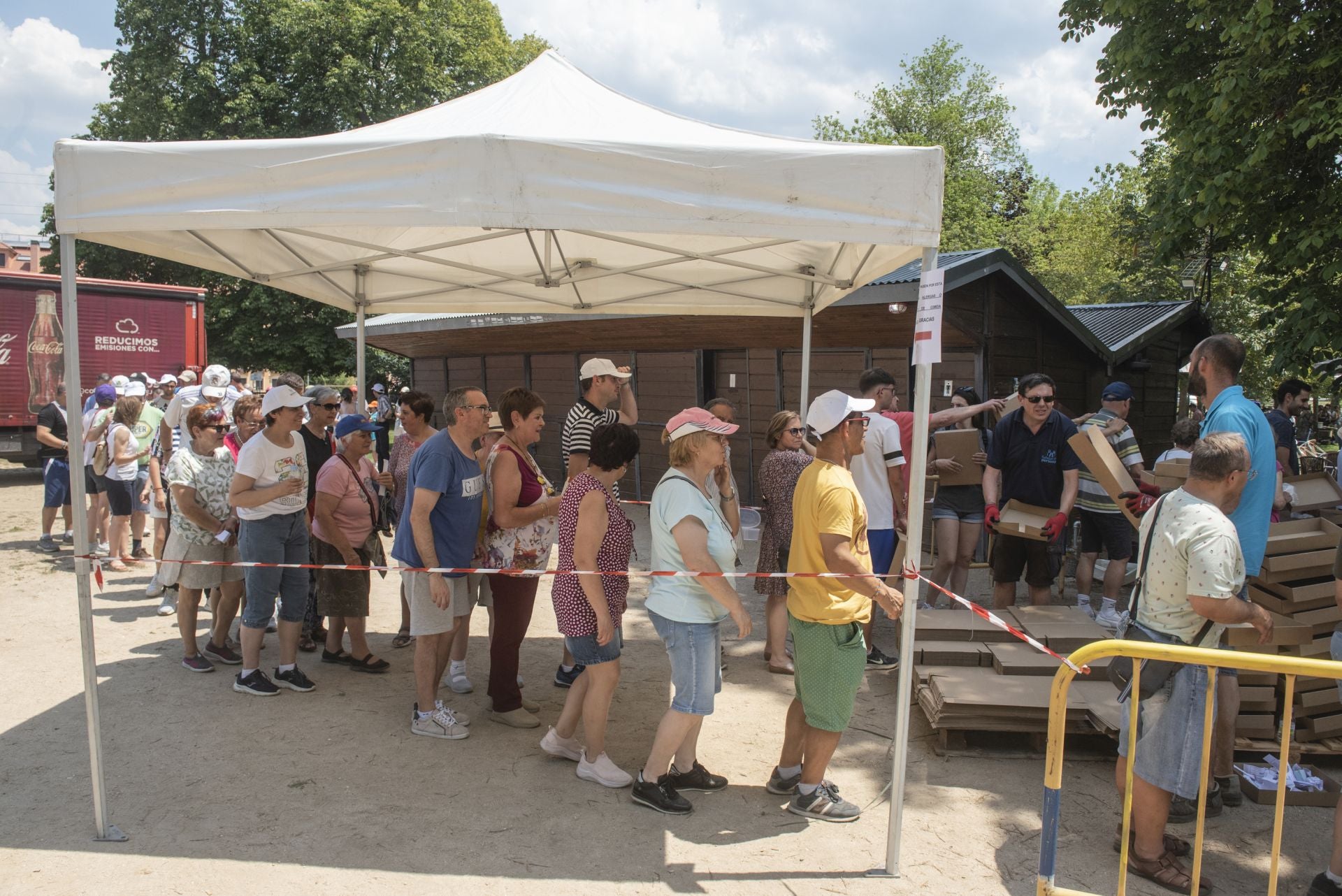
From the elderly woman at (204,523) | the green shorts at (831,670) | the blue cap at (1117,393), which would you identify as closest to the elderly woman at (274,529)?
the elderly woman at (204,523)

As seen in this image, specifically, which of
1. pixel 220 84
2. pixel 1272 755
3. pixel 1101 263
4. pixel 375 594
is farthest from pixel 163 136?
pixel 1101 263

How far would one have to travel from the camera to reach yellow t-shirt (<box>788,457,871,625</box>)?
3504mm

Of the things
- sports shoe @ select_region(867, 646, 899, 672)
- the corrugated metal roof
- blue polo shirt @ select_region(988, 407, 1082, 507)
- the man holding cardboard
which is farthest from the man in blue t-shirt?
the corrugated metal roof

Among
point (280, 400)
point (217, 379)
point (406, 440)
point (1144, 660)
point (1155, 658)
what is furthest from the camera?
point (217, 379)

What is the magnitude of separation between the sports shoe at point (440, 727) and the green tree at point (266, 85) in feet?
65.9

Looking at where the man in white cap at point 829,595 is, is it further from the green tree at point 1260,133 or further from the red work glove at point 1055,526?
the green tree at point 1260,133

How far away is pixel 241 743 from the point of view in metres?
4.40

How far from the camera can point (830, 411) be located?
364 centimetres

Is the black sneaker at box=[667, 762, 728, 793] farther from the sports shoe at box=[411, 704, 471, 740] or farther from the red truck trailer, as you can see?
the red truck trailer

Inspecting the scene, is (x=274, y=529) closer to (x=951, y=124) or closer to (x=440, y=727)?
(x=440, y=727)

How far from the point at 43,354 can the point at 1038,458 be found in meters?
16.0

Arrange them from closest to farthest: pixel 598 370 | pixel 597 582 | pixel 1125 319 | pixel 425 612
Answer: pixel 597 582, pixel 425 612, pixel 598 370, pixel 1125 319

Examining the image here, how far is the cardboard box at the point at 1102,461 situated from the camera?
5301 mm

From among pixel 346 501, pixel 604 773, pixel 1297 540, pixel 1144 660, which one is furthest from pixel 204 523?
pixel 1297 540
